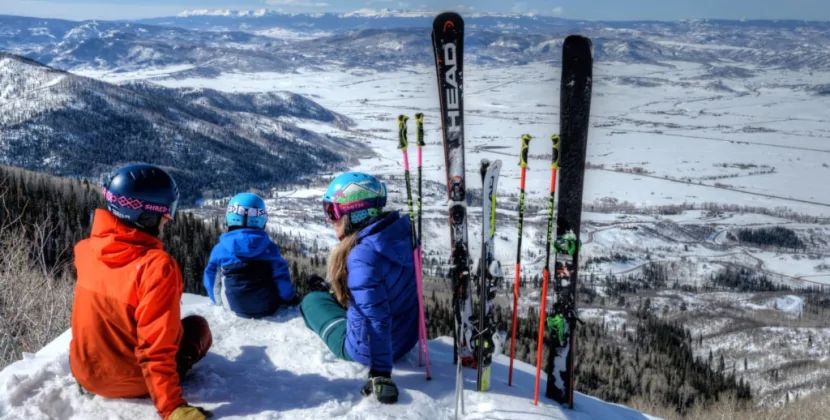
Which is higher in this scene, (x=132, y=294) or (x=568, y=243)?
(x=132, y=294)

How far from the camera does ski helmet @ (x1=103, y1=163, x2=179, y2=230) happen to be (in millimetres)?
3908

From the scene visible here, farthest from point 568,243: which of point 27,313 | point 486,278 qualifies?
point 27,313

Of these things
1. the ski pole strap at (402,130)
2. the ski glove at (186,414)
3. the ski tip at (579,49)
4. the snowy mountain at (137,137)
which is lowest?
the snowy mountain at (137,137)

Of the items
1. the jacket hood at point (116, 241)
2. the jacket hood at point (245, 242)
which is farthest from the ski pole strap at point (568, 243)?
the jacket hood at point (116, 241)

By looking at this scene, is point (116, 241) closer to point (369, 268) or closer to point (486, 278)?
point (369, 268)

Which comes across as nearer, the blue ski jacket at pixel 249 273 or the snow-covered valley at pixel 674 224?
the blue ski jacket at pixel 249 273

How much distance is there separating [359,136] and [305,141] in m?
17.9

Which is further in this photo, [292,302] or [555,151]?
[292,302]

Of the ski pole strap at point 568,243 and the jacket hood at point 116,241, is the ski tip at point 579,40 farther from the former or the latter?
the jacket hood at point 116,241

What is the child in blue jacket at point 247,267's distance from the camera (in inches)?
253

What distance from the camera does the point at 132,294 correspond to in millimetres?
3904

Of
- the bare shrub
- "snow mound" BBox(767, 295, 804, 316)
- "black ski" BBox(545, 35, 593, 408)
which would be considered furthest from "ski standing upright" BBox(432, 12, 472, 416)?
"snow mound" BBox(767, 295, 804, 316)

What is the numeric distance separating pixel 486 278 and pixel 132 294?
3134 millimetres

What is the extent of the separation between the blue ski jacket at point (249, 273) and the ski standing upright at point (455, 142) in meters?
1.96
